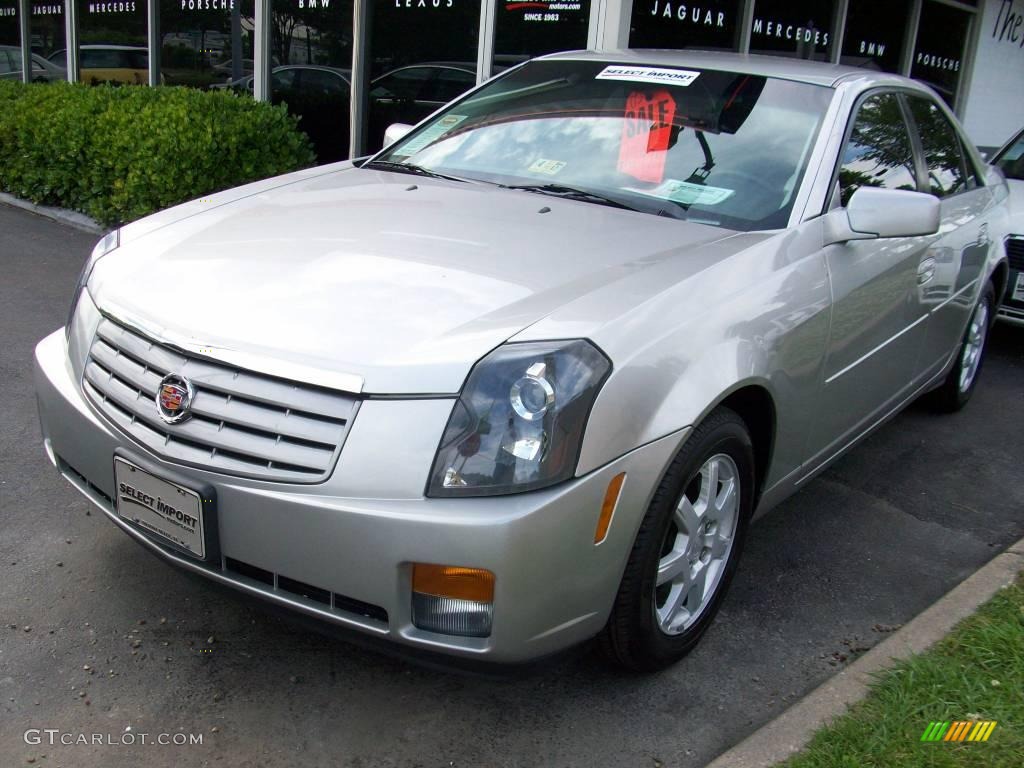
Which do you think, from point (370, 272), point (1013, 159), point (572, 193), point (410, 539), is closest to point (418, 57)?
point (1013, 159)

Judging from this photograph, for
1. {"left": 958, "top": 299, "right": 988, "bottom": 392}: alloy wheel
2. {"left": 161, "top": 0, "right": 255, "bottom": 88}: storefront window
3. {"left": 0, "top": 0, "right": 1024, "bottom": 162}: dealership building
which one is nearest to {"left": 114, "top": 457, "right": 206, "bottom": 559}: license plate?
{"left": 958, "top": 299, "right": 988, "bottom": 392}: alloy wheel

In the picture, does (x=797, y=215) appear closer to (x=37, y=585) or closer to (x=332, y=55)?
(x=37, y=585)

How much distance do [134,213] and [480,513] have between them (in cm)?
675

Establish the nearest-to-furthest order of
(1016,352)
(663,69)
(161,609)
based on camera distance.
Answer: (161,609), (663,69), (1016,352)

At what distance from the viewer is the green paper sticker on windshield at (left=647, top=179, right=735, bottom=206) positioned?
3.26m

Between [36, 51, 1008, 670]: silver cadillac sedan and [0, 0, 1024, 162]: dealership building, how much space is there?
15.6ft

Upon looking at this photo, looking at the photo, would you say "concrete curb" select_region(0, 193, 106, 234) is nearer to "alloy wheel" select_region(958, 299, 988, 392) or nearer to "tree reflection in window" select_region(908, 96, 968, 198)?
"tree reflection in window" select_region(908, 96, 968, 198)

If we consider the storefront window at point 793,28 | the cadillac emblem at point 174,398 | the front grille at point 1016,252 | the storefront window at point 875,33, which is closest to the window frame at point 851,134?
the cadillac emblem at point 174,398

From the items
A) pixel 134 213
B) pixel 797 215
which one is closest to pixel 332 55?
pixel 134 213

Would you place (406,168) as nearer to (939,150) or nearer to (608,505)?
(608,505)

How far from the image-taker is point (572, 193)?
3395 millimetres

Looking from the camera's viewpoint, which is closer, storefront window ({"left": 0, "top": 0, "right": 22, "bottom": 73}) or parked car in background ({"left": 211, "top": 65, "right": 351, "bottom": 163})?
parked car in background ({"left": 211, "top": 65, "right": 351, "bottom": 163})

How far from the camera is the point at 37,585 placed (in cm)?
310

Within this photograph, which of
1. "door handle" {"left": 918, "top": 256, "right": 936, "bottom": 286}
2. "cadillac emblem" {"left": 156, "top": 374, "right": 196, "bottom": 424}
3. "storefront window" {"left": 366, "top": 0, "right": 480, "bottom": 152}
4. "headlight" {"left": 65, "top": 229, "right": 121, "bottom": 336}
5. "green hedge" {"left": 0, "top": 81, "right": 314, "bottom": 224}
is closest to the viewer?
"cadillac emblem" {"left": 156, "top": 374, "right": 196, "bottom": 424}
